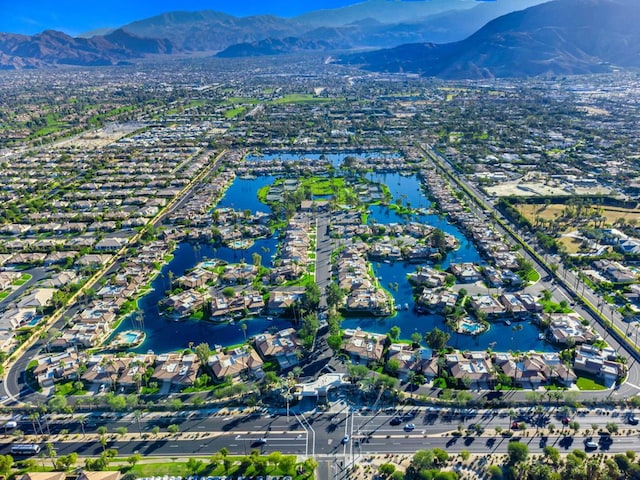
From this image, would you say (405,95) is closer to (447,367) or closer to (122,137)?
(122,137)

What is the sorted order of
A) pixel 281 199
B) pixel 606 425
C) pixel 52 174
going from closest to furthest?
pixel 606 425
pixel 281 199
pixel 52 174

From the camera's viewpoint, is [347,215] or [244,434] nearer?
[244,434]

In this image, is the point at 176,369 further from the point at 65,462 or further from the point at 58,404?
the point at 65,462

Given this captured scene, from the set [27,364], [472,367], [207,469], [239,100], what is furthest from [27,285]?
[239,100]

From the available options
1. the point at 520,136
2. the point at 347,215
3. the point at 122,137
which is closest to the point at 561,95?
the point at 520,136

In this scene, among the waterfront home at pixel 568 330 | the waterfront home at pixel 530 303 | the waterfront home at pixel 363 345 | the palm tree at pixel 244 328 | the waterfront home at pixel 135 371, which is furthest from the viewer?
the waterfront home at pixel 530 303

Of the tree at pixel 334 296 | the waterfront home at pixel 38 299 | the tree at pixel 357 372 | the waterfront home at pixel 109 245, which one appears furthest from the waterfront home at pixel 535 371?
the waterfront home at pixel 109 245

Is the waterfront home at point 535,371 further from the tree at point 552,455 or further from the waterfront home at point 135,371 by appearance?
the waterfront home at point 135,371
